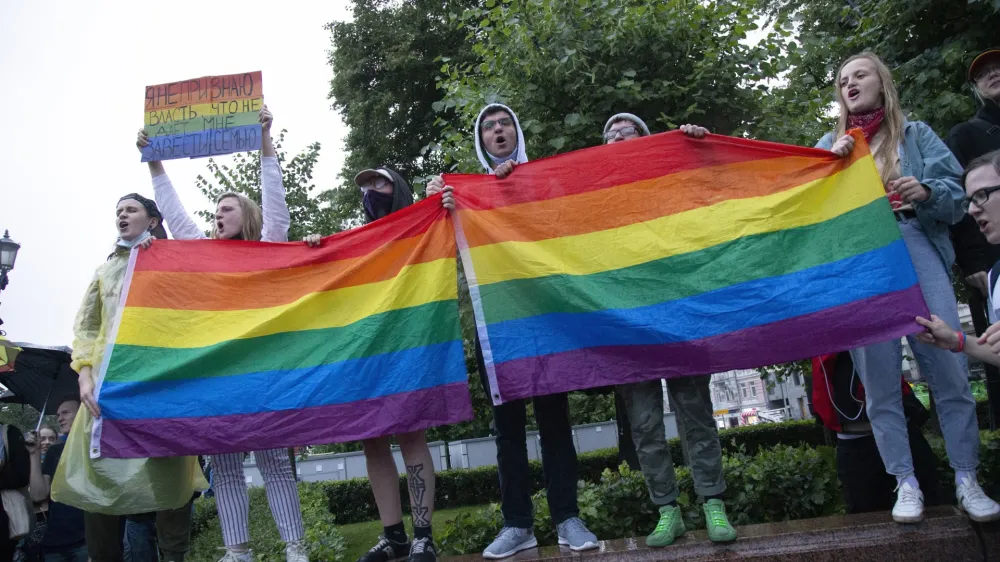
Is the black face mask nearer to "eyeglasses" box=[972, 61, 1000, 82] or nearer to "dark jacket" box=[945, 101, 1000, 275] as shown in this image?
"dark jacket" box=[945, 101, 1000, 275]

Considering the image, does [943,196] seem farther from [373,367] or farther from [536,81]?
Result: [536,81]

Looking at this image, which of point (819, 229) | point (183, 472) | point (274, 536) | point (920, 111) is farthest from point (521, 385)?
point (920, 111)

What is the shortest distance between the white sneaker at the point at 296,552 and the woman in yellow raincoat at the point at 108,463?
755 millimetres

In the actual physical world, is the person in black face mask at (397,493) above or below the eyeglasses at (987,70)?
below

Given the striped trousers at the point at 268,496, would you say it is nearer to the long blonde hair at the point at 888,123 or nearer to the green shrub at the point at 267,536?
the green shrub at the point at 267,536

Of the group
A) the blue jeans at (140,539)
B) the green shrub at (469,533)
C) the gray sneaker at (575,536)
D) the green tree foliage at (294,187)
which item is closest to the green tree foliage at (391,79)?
the green tree foliage at (294,187)

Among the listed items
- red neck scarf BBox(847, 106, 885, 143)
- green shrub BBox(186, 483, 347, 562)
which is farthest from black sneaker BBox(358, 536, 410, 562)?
red neck scarf BBox(847, 106, 885, 143)

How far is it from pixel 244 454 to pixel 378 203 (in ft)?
5.43

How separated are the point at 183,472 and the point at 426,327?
1.65 m

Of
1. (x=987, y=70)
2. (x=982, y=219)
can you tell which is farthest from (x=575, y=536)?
(x=987, y=70)

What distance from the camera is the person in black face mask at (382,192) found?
15.1 ft

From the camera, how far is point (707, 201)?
13.1 ft

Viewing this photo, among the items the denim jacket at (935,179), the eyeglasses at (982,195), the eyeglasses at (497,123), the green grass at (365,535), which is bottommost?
the green grass at (365,535)

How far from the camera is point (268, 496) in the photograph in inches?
161
